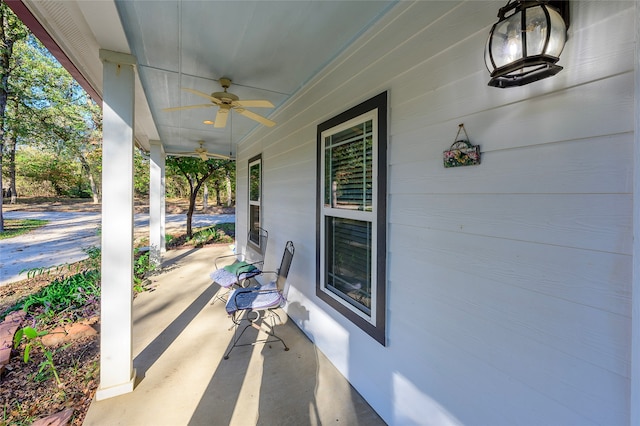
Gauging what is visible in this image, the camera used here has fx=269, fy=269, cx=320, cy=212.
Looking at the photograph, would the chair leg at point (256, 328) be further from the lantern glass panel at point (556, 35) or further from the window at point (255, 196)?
the lantern glass panel at point (556, 35)

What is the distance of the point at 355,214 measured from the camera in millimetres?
2227

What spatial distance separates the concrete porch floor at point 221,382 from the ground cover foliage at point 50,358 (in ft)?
0.96

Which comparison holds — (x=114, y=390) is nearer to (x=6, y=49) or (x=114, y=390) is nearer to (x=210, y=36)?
(x=210, y=36)

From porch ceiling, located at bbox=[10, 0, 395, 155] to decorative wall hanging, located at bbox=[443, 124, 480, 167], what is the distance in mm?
1095

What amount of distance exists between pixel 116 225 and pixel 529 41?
2633mm

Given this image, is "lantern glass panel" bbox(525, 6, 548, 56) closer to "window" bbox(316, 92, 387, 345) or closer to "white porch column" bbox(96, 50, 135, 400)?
"window" bbox(316, 92, 387, 345)

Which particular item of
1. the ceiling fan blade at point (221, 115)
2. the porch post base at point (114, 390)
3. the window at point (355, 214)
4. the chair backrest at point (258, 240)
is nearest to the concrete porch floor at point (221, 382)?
the porch post base at point (114, 390)

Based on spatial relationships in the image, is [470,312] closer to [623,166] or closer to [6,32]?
[623,166]

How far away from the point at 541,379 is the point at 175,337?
3.12 metres

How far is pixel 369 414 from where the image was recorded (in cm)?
191

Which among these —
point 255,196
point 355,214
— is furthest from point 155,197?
point 355,214

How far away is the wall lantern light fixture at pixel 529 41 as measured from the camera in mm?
878

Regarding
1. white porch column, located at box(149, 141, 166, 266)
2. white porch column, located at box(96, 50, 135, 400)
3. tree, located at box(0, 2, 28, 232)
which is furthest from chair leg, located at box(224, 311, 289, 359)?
tree, located at box(0, 2, 28, 232)

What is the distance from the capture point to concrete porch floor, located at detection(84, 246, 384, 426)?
1874 mm
